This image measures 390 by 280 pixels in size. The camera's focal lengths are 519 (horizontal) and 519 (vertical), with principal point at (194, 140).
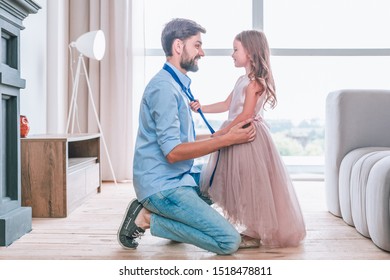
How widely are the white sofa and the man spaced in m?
0.58

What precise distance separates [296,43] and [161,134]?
3.15m

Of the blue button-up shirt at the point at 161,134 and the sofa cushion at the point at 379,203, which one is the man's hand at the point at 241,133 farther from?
the sofa cushion at the point at 379,203

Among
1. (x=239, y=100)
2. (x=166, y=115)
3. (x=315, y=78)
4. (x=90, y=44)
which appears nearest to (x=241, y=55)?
(x=239, y=100)

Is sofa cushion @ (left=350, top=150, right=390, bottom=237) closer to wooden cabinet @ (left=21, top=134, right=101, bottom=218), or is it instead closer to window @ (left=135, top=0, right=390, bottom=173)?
wooden cabinet @ (left=21, top=134, right=101, bottom=218)

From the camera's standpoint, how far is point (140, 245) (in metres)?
2.11

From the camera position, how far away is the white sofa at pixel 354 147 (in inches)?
87.0

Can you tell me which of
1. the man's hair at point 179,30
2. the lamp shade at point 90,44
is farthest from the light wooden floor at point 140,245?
the lamp shade at point 90,44

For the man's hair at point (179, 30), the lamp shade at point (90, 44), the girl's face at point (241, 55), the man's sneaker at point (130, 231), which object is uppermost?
the lamp shade at point (90, 44)

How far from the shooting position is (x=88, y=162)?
11.0ft

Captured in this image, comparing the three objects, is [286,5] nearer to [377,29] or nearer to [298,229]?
[377,29]

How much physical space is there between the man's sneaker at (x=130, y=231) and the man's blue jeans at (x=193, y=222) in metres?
0.10

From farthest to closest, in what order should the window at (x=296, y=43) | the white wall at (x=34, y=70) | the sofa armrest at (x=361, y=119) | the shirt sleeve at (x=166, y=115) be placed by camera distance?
1. the window at (x=296, y=43)
2. the white wall at (x=34, y=70)
3. the sofa armrest at (x=361, y=119)
4. the shirt sleeve at (x=166, y=115)
